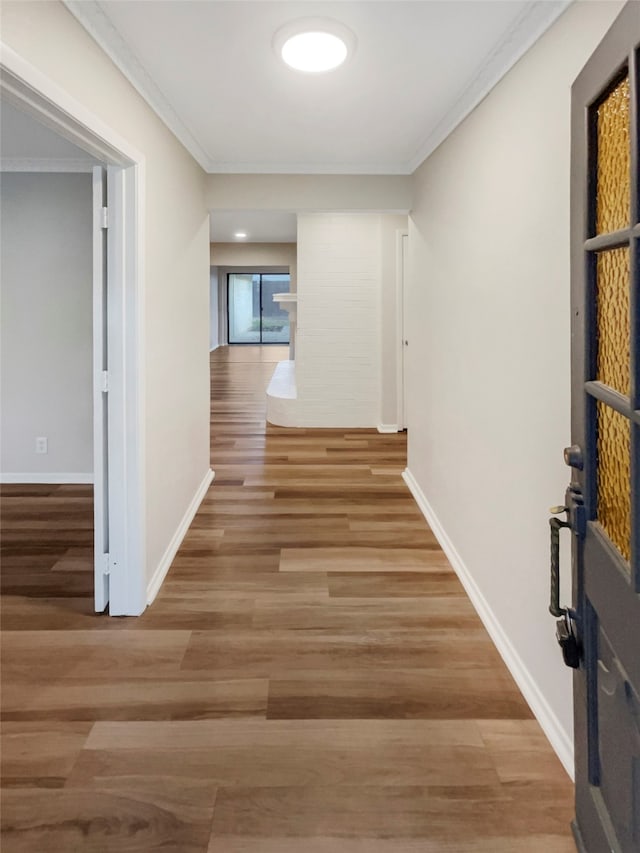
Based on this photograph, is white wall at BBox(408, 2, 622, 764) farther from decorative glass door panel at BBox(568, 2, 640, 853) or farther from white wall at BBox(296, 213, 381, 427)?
white wall at BBox(296, 213, 381, 427)

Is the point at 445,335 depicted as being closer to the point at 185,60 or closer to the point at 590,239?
the point at 185,60

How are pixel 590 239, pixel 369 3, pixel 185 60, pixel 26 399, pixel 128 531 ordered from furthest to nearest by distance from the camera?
pixel 26 399 → pixel 128 531 → pixel 185 60 → pixel 369 3 → pixel 590 239

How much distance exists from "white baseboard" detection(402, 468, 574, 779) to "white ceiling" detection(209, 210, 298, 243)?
5.32 metres

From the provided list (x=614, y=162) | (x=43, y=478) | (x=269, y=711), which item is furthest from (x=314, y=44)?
(x=43, y=478)

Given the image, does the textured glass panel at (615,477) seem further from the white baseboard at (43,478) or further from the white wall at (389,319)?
the white wall at (389,319)

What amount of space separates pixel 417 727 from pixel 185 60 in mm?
2529

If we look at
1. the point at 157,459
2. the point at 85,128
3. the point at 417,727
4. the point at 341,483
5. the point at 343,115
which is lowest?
the point at 417,727

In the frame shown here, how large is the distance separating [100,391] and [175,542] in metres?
1.12

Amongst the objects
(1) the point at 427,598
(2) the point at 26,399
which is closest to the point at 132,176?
(1) the point at 427,598

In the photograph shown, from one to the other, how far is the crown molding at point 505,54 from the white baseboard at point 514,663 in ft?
6.82

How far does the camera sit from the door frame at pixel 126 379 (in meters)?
2.38

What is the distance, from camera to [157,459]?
9.46 ft

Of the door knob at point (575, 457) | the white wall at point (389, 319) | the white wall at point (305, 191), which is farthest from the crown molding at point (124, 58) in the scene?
the white wall at point (389, 319)

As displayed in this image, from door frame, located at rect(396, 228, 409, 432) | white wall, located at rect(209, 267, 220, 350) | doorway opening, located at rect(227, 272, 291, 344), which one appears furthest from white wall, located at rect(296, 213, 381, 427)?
doorway opening, located at rect(227, 272, 291, 344)
